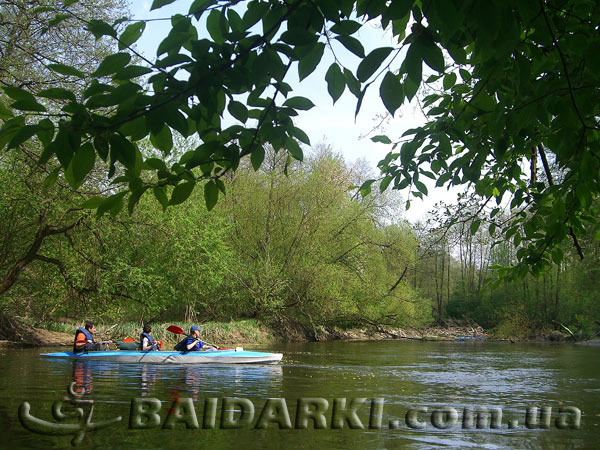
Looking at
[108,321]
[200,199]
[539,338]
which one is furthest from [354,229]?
[539,338]

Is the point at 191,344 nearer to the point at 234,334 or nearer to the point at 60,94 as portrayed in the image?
the point at 234,334

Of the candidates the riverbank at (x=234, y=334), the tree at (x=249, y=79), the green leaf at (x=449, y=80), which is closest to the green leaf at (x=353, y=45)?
the tree at (x=249, y=79)

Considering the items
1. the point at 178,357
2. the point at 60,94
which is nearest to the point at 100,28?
the point at 60,94

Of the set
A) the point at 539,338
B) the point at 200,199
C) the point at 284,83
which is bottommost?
the point at 539,338

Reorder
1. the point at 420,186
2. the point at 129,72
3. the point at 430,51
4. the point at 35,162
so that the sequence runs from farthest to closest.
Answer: the point at 35,162, the point at 420,186, the point at 129,72, the point at 430,51

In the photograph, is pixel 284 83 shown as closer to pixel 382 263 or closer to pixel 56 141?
pixel 56 141

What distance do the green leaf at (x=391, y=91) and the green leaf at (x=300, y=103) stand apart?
39cm

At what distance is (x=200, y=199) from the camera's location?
19.4 metres

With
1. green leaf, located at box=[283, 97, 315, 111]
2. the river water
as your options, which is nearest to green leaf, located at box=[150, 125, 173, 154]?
green leaf, located at box=[283, 97, 315, 111]

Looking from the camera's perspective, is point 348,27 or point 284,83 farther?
point 284,83

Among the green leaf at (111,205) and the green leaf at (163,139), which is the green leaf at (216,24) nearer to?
the green leaf at (163,139)

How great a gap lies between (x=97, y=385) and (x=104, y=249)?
485 cm

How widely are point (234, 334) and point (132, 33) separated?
20595 millimetres

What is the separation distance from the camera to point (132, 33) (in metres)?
1.53
